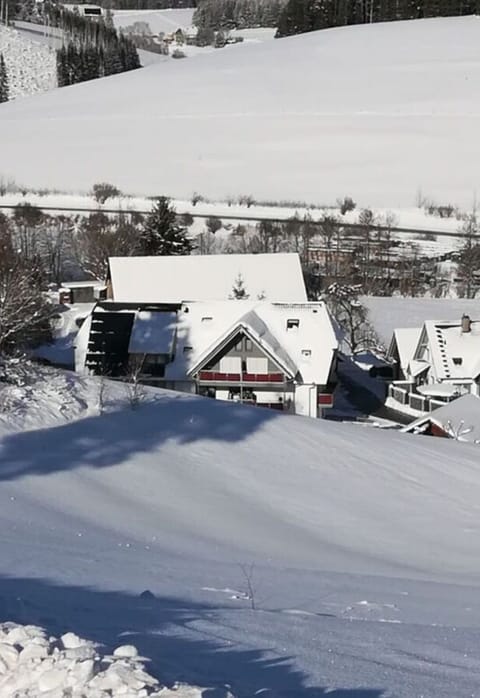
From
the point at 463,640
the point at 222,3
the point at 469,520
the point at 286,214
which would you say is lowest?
the point at 469,520

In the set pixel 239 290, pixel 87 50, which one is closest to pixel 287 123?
pixel 87 50

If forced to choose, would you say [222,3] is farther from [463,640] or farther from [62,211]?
[463,640]

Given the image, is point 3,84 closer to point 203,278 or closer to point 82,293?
point 82,293

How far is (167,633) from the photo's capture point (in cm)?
489

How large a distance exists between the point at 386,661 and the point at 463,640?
881 mm

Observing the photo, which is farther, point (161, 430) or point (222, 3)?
point (222, 3)

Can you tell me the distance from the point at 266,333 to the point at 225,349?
125cm

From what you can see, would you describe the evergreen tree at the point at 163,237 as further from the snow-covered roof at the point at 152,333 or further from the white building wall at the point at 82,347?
the snow-covered roof at the point at 152,333

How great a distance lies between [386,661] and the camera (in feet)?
15.6

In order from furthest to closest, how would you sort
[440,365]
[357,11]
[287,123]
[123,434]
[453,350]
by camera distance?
[357,11], [287,123], [453,350], [440,365], [123,434]

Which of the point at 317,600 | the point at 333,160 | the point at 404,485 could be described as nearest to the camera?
the point at 317,600

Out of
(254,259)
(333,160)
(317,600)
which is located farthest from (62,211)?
(317,600)

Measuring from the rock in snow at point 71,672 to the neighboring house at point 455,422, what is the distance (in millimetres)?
16730

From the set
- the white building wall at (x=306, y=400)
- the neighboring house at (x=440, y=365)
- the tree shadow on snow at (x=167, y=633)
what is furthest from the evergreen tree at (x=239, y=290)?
the tree shadow on snow at (x=167, y=633)
